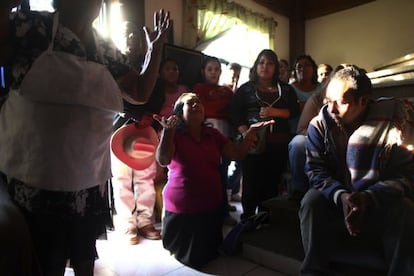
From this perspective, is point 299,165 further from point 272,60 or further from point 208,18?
point 208,18

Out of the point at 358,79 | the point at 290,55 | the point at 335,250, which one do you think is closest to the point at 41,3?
the point at 358,79

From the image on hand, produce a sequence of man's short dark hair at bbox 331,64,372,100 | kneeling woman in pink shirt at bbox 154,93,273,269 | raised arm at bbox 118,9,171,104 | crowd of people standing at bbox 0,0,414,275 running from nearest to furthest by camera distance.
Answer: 1. crowd of people standing at bbox 0,0,414,275
2. raised arm at bbox 118,9,171,104
3. man's short dark hair at bbox 331,64,372,100
4. kneeling woman in pink shirt at bbox 154,93,273,269

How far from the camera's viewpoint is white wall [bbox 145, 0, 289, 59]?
296 centimetres

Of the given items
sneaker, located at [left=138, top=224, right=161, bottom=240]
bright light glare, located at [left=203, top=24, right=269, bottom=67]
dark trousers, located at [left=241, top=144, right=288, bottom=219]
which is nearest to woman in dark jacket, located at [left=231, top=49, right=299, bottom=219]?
dark trousers, located at [left=241, top=144, right=288, bottom=219]

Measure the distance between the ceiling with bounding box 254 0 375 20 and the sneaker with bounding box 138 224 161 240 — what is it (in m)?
3.44

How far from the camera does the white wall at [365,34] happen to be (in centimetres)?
395

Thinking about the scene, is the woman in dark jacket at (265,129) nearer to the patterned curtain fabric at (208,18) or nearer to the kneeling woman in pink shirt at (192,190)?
the kneeling woman in pink shirt at (192,190)

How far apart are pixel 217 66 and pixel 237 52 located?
1.63 meters

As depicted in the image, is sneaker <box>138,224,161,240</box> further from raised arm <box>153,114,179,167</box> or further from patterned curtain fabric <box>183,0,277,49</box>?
patterned curtain fabric <box>183,0,277,49</box>

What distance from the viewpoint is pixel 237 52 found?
12.6 feet

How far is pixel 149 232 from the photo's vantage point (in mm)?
1823

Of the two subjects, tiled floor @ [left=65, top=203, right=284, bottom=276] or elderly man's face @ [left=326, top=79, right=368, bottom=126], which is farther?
tiled floor @ [left=65, top=203, right=284, bottom=276]

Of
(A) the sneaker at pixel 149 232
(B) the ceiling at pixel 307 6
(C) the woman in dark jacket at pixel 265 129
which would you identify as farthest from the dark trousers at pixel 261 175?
(B) the ceiling at pixel 307 6

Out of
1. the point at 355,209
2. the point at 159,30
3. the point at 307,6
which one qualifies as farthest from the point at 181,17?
the point at 355,209
